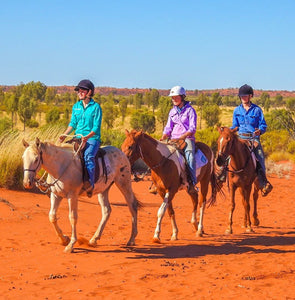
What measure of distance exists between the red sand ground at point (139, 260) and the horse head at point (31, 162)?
51.7 inches

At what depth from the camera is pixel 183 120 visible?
1133 cm

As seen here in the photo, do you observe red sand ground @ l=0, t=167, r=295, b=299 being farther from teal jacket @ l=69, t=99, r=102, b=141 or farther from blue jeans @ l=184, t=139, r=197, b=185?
teal jacket @ l=69, t=99, r=102, b=141

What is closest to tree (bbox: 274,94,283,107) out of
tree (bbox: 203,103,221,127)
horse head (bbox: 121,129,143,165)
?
tree (bbox: 203,103,221,127)

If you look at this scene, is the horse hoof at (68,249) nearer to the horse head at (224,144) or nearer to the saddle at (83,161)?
the saddle at (83,161)

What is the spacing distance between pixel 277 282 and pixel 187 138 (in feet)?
14.0

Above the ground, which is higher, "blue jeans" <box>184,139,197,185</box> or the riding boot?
"blue jeans" <box>184,139,197,185</box>

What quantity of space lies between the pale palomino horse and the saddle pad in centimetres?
210

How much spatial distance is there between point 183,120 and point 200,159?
101 centimetres

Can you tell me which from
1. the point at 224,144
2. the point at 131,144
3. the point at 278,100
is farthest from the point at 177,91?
the point at 278,100

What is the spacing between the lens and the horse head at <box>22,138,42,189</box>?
8344 millimetres

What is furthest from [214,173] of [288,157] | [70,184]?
[288,157]

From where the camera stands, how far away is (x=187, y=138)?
11.3 meters

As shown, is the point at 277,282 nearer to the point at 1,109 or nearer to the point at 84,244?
the point at 84,244

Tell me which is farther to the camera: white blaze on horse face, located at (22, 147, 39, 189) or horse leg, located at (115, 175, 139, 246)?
horse leg, located at (115, 175, 139, 246)
